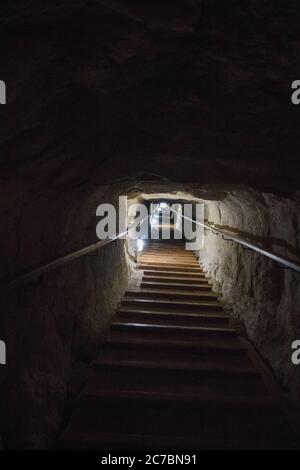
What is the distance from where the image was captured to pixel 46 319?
3.15 meters

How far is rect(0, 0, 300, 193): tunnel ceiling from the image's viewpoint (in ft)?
5.01

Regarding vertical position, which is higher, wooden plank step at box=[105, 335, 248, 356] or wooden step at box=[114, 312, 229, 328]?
wooden step at box=[114, 312, 229, 328]

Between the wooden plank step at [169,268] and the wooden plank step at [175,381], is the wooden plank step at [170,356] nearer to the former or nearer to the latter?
the wooden plank step at [175,381]

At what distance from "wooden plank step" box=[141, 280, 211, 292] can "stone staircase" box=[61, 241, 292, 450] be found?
1221 millimetres

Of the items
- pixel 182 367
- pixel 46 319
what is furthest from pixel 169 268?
pixel 46 319

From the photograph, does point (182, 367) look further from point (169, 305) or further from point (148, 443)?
point (169, 305)

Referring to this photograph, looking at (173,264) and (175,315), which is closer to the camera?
(175,315)

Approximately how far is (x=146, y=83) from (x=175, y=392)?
10.6 ft

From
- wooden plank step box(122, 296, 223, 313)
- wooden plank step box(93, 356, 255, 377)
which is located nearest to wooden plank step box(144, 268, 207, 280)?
wooden plank step box(122, 296, 223, 313)

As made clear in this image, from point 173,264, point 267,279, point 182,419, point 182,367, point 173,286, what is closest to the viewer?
point 182,419

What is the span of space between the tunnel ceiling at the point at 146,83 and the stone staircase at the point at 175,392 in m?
2.40

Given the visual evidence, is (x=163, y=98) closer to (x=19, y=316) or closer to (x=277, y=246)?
(x=19, y=316)

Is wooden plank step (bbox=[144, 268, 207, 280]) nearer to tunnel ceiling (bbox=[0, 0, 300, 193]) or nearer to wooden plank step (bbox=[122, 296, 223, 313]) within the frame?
wooden plank step (bbox=[122, 296, 223, 313])

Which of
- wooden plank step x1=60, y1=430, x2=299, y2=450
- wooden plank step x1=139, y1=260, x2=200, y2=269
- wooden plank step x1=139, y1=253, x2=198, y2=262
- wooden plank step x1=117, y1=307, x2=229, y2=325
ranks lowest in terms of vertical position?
wooden plank step x1=60, y1=430, x2=299, y2=450
